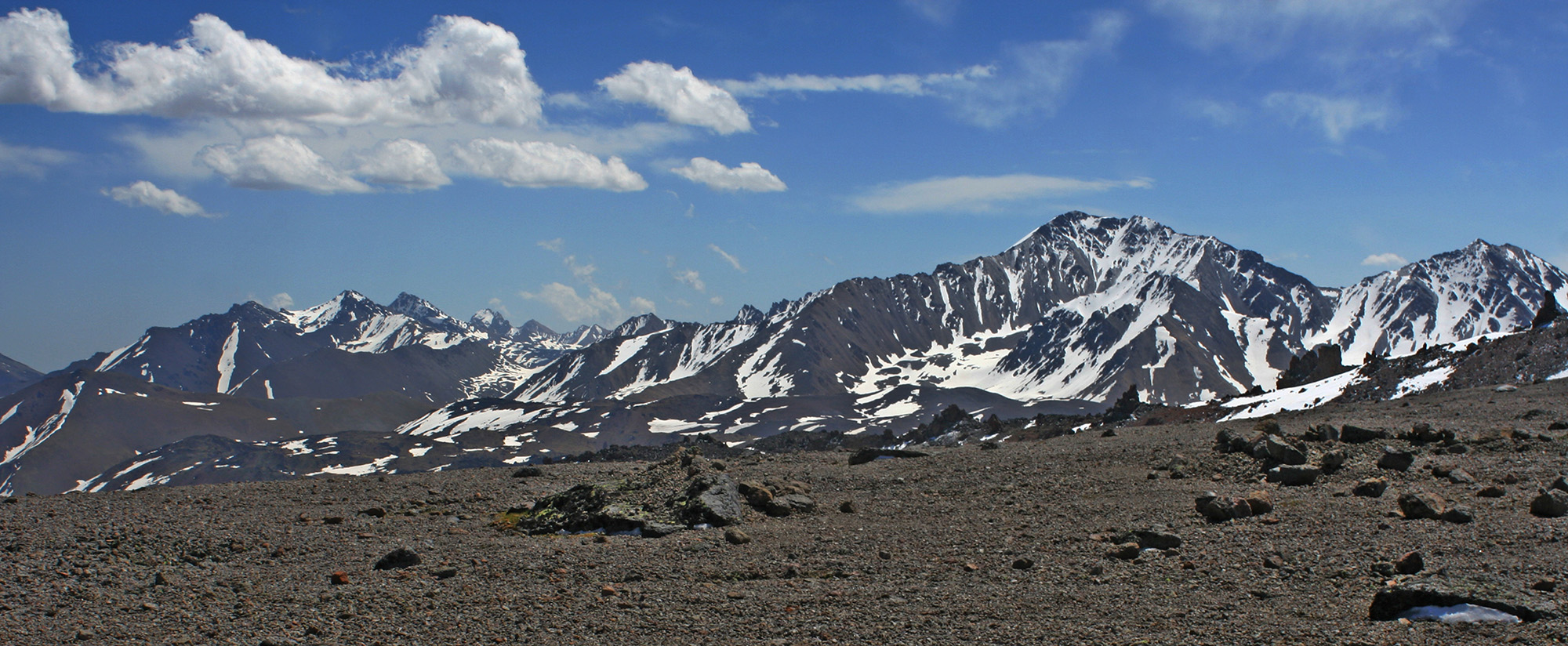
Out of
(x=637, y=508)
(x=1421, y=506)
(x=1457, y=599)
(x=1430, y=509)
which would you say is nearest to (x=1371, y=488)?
(x=1421, y=506)

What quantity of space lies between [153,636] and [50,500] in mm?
11817

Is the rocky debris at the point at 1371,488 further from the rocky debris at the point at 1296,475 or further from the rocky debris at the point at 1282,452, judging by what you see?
the rocky debris at the point at 1282,452

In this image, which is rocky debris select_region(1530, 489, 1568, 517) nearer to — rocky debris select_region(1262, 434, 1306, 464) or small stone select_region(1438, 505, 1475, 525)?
small stone select_region(1438, 505, 1475, 525)

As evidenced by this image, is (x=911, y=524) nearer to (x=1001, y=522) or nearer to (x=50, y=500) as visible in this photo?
(x=1001, y=522)

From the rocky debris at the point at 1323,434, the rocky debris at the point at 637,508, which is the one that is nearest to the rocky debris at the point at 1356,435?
the rocky debris at the point at 1323,434

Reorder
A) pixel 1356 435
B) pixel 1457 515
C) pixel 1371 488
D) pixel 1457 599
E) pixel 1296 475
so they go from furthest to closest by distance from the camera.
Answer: pixel 1356 435, pixel 1296 475, pixel 1371 488, pixel 1457 515, pixel 1457 599

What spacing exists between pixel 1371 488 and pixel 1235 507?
9.34 feet

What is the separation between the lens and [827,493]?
20812 millimetres

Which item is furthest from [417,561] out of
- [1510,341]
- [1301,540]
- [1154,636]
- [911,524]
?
→ [1510,341]

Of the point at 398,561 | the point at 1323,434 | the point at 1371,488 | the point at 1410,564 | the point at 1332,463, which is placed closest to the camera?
the point at 1410,564

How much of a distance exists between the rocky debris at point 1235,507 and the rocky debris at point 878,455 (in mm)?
10086

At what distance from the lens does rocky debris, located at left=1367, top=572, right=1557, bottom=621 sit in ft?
32.6

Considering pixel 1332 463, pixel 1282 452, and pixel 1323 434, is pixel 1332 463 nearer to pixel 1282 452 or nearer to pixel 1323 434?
pixel 1282 452

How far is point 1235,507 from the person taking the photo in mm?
15609
